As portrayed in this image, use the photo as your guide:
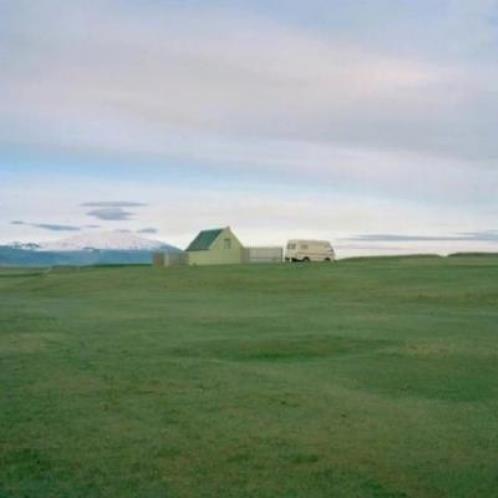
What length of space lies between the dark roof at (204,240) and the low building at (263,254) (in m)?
3.30

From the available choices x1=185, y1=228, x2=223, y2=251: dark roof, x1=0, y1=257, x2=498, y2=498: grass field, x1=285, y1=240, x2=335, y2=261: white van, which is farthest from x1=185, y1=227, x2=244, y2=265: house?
x1=0, y1=257, x2=498, y2=498: grass field

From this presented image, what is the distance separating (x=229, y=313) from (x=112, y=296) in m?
14.2

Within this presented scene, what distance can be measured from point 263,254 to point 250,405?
70.2m

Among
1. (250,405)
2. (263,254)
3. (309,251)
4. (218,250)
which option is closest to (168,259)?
(218,250)

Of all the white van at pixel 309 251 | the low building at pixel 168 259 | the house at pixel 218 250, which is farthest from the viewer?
the house at pixel 218 250

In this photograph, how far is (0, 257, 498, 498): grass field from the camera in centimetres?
838

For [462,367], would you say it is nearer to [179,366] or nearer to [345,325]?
[179,366]

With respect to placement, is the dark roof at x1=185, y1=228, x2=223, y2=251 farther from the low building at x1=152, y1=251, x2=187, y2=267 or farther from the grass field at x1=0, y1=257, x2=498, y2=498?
the grass field at x1=0, y1=257, x2=498, y2=498

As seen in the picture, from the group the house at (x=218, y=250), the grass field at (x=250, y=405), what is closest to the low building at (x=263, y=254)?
the house at (x=218, y=250)

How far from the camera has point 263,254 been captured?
269 feet

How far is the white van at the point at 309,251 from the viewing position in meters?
76.1

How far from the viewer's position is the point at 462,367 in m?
16.0

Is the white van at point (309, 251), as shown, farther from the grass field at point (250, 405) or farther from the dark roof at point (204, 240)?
the grass field at point (250, 405)

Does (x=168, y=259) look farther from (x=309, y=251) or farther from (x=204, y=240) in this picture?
(x=309, y=251)
